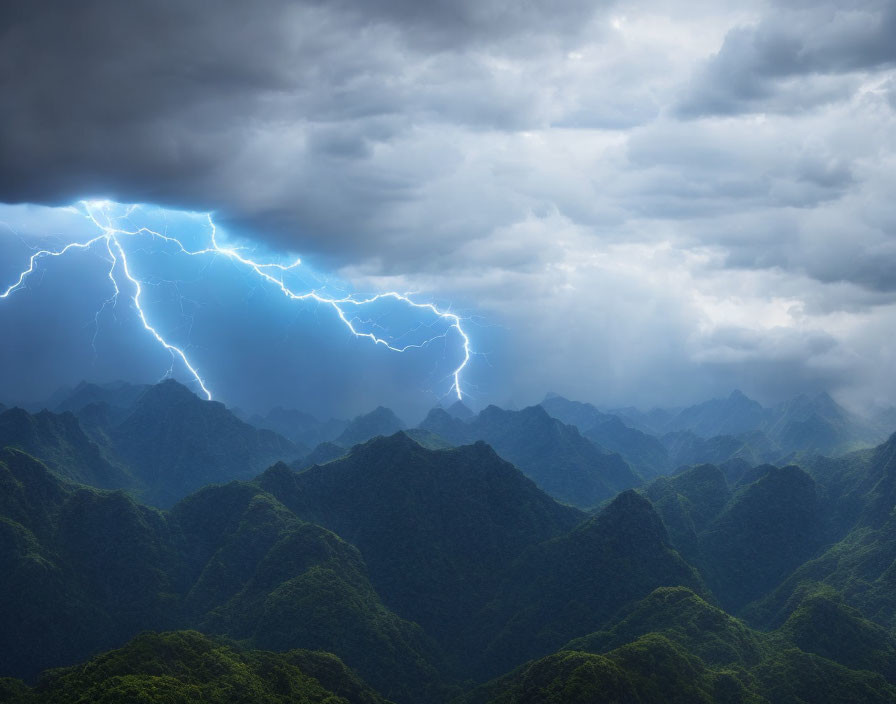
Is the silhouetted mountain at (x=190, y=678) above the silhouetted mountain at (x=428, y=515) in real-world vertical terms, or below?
below

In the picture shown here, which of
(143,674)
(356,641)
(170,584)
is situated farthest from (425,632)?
(143,674)

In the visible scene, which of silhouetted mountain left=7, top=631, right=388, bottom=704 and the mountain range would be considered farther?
the mountain range

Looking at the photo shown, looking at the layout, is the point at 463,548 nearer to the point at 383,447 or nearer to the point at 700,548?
the point at 383,447

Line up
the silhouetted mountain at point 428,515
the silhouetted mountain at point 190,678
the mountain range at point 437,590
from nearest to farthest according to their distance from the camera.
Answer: the silhouetted mountain at point 190,678 < the mountain range at point 437,590 < the silhouetted mountain at point 428,515

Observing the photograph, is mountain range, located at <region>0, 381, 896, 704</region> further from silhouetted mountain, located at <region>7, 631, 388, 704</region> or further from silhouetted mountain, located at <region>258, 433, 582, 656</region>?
silhouetted mountain, located at <region>258, 433, 582, 656</region>

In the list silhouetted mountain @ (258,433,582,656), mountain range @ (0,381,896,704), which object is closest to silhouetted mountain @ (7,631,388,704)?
mountain range @ (0,381,896,704)

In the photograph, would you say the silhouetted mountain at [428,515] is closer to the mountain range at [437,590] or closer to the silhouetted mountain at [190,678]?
the mountain range at [437,590]

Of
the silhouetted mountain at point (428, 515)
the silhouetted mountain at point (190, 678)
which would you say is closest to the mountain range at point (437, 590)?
the silhouetted mountain at point (190, 678)
